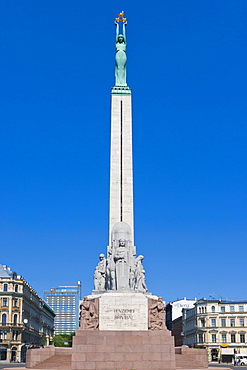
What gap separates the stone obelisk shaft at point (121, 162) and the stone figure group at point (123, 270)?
8.16m

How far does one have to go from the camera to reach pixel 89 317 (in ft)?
75.6

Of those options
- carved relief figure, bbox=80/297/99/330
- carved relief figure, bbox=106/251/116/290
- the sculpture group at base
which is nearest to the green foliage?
the sculpture group at base

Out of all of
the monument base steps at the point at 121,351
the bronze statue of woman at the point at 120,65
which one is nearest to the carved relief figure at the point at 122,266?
the monument base steps at the point at 121,351

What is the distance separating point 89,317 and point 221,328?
56309 millimetres

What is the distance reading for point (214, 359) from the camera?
A: 71875mm

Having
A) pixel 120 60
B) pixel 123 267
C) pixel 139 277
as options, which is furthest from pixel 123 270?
pixel 120 60

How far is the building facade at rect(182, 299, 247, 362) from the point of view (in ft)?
236

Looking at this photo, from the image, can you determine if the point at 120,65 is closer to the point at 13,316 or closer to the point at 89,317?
the point at 89,317

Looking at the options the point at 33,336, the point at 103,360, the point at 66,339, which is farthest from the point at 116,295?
the point at 66,339

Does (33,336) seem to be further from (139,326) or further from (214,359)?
(139,326)

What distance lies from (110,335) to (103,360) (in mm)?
1147

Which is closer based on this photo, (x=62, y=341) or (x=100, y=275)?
(x=100, y=275)

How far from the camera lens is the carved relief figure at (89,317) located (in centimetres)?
2284

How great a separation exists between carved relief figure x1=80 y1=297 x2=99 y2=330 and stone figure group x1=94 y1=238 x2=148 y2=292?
63.1 inches
